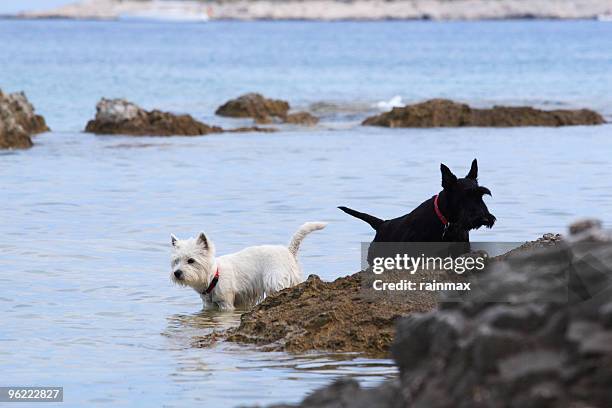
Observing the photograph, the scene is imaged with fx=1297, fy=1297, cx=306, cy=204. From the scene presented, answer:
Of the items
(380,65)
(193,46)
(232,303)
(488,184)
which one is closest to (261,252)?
(232,303)

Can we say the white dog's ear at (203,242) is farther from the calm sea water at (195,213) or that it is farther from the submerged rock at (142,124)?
the submerged rock at (142,124)

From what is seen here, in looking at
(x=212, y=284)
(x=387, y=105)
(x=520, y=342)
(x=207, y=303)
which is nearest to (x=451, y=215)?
(x=212, y=284)

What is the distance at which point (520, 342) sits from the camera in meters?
4.70

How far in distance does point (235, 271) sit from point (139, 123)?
18112 millimetres

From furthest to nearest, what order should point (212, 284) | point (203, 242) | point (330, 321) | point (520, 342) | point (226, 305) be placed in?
point (226, 305)
point (212, 284)
point (203, 242)
point (330, 321)
point (520, 342)

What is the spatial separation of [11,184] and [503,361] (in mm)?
15421

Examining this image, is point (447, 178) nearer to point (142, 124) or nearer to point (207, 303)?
point (207, 303)

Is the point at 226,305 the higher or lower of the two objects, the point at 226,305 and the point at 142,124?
the lower

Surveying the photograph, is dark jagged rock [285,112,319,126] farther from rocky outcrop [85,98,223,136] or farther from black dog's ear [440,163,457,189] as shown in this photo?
black dog's ear [440,163,457,189]

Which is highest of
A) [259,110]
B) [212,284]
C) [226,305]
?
[259,110]

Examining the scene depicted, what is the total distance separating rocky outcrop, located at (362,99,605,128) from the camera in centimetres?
2923

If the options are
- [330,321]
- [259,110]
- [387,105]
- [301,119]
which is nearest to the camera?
[330,321]

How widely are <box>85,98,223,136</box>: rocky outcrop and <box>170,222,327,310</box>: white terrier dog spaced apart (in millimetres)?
17236

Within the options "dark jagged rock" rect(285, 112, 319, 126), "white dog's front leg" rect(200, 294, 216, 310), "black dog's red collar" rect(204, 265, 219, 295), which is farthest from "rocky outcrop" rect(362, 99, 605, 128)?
"black dog's red collar" rect(204, 265, 219, 295)
